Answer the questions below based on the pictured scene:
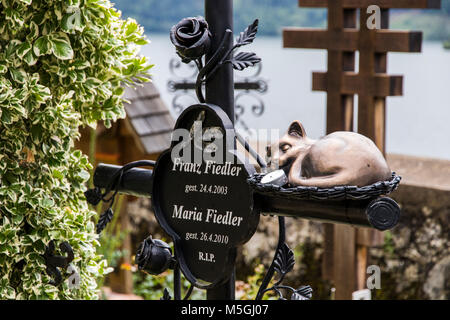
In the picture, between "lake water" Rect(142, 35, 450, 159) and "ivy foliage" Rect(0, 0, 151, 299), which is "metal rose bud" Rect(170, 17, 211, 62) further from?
"lake water" Rect(142, 35, 450, 159)

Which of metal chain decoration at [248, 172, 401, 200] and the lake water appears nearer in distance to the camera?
metal chain decoration at [248, 172, 401, 200]

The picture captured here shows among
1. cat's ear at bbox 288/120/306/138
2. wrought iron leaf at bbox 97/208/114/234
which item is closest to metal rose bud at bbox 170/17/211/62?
cat's ear at bbox 288/120/306/138

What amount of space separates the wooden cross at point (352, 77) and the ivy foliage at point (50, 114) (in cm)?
108

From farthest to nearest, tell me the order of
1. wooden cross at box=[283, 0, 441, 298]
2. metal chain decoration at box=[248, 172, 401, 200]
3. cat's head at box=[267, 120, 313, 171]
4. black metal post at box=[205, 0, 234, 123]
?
wooden cross at box=[283, 0, 441, 298]
black metal post at box=[205, 0, 234, 123]
cat's head at box=[267, 120, 313, 171]
metal chain decoration at box=[248, 172, 401, 200]

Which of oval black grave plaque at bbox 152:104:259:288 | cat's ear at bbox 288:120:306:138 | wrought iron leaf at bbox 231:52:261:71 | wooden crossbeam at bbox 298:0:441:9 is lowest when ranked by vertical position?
oval black grave plaque at bbox 152:104:259:288

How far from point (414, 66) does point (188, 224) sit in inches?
75.6

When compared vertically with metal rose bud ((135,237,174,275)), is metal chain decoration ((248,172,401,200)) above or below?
above

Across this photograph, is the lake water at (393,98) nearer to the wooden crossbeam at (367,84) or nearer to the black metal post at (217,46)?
the wooden crossbeam at (367,84)

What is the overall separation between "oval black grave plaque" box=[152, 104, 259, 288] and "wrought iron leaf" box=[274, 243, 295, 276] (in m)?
0.07

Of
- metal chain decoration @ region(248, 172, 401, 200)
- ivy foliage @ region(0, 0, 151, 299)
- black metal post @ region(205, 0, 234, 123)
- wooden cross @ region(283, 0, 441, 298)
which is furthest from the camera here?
wooden cross @ region(283, 0, 441, 298)

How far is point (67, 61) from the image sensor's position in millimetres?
1775

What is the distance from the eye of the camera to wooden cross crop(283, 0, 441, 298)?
8.45ft

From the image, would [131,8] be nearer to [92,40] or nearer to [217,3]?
[92,40]

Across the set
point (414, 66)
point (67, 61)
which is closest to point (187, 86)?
point (414, 66)
